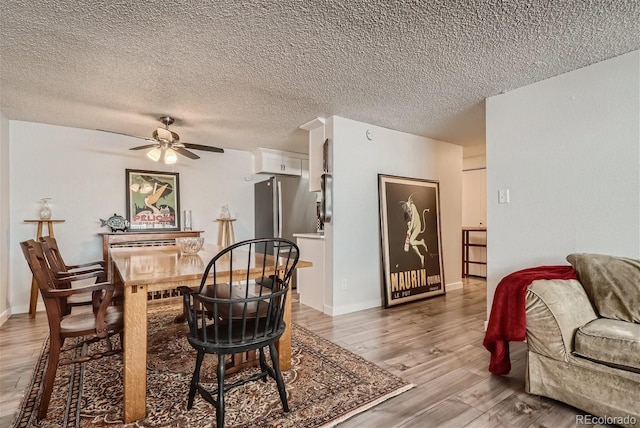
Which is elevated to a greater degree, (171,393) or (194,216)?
(194,216)

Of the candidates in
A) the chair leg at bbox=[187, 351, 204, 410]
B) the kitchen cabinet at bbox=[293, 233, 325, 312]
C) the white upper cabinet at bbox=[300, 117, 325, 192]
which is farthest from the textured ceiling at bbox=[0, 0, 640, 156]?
the chair leg at bbox=[187, 351, 204, 410]


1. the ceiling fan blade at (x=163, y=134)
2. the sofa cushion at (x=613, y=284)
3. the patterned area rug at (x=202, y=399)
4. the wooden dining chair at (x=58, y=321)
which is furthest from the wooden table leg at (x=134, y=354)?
the sofa cushion at (x=613, y=284)

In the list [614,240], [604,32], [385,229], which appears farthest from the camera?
[385,229]

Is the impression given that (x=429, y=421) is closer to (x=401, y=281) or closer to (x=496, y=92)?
(x=401, y=281)

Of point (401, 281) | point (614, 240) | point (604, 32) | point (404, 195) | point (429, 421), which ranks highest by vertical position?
point (604, 32)

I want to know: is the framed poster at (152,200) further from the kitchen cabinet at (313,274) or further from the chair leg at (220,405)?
the chair leg at (220,405)

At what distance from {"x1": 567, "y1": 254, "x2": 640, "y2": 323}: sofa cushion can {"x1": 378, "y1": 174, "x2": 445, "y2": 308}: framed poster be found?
2.04m

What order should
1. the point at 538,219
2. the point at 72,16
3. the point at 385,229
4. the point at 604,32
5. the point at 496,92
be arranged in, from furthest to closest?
the point at 385,229, the point at 496,92, the point at 538,219, the point at 604,32, the point at 72,16

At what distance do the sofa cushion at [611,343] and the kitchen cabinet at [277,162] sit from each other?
14.2 ft

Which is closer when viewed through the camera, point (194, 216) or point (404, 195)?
point (404, 195)

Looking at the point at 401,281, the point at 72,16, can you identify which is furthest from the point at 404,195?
the point at 72,16

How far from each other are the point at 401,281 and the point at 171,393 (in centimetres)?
288

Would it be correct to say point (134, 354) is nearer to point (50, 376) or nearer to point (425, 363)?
point (50, 376)

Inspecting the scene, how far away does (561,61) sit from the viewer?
239 cm
